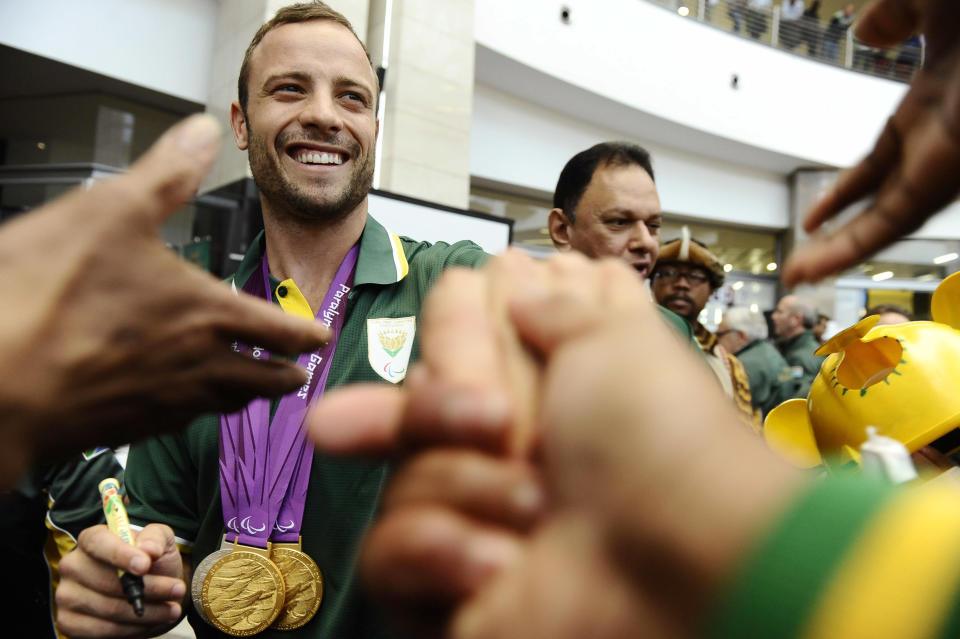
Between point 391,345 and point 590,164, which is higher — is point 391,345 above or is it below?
below

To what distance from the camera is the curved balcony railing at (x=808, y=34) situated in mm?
9664

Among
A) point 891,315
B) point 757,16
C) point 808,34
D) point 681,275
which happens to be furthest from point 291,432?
→ point 808,34

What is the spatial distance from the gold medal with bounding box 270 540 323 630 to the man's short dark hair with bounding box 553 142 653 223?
3.96ft

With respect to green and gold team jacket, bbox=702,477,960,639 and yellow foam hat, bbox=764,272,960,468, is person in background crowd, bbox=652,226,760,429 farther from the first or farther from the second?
green and gold team jacket, bbox=702,477,960,639

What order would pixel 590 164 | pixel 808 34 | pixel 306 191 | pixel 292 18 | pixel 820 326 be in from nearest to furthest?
pixel 306 191 → pixel 292 18 → pixel 590 164 → pixel 820 326 → pixel 808 34

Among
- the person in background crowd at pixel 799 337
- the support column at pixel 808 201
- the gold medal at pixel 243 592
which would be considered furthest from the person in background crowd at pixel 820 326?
the gold medal at pixel 243 592

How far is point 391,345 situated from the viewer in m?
1.22

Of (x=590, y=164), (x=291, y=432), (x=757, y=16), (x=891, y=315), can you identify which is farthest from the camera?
(x=757, y=16)

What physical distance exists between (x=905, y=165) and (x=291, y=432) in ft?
3.25

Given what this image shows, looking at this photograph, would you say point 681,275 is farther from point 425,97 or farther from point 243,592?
point 425,97

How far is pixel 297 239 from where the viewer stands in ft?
4.60

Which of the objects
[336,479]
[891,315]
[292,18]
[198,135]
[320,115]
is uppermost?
[292,18]

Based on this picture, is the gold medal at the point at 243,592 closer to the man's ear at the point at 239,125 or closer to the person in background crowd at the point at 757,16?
the man's ear at the point at 239,125

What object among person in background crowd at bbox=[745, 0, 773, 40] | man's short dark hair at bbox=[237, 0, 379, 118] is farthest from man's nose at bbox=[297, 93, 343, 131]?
person in background crowd at bbox=[745, 0, 773, 40]
